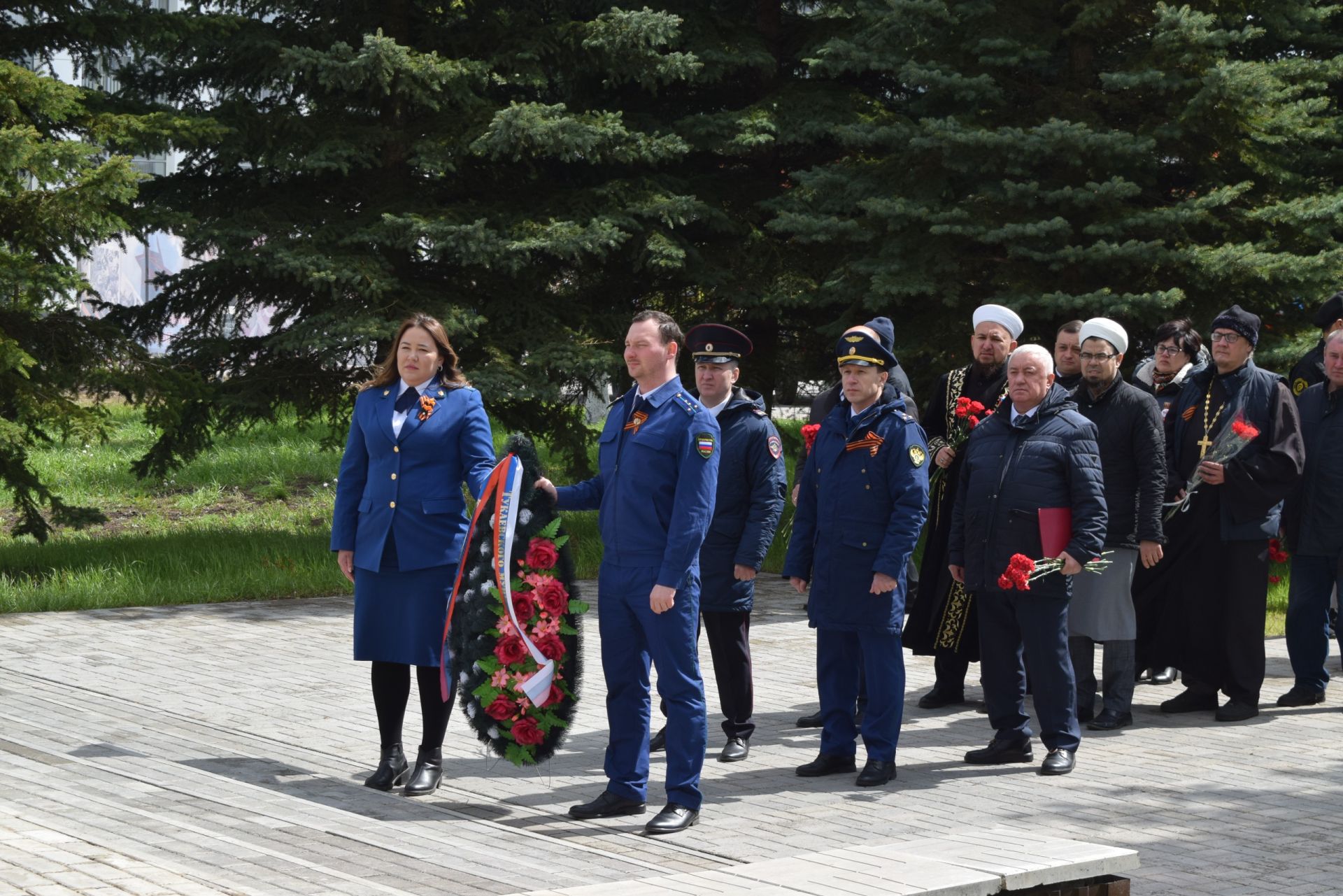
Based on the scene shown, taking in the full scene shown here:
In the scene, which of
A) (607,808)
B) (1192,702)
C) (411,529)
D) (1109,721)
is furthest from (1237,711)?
(411,529)

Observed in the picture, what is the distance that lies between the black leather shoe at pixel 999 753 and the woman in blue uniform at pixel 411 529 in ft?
8.14

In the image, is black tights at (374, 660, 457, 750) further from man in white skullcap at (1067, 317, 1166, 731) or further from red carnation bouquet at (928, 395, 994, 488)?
man in white skullcap at (1067, 317, 1166, 731)

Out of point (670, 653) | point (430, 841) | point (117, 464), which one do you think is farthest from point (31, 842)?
point (117, 464)

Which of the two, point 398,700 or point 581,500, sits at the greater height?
point 581,500

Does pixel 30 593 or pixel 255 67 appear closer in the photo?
pixel 30 593

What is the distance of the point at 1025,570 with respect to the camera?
761cm

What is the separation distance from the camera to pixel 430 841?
6297mm

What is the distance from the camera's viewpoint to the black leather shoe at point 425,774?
23.6 feet

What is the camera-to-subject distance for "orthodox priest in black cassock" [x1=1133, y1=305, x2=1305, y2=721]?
922 cm

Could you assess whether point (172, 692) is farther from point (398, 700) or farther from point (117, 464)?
point (117, 464)

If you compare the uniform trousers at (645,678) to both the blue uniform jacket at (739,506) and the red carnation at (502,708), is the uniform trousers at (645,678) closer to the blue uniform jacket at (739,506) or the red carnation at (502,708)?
the red carnation at (502,708)

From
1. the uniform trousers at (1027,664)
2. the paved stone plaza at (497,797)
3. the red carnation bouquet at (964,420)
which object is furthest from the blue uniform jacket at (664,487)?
the red carnation bouquet at (964,420)

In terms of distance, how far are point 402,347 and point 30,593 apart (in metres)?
6.88

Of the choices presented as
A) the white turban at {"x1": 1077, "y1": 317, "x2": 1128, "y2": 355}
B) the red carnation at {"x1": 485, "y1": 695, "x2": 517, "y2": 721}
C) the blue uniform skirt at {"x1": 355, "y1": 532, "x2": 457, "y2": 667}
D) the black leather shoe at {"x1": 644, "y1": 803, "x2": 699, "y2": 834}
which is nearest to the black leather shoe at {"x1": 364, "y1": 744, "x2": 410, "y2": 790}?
the blue uniform skirt at {"x1": 355, "y1": 532, "x2": 457, "y2": 667}
